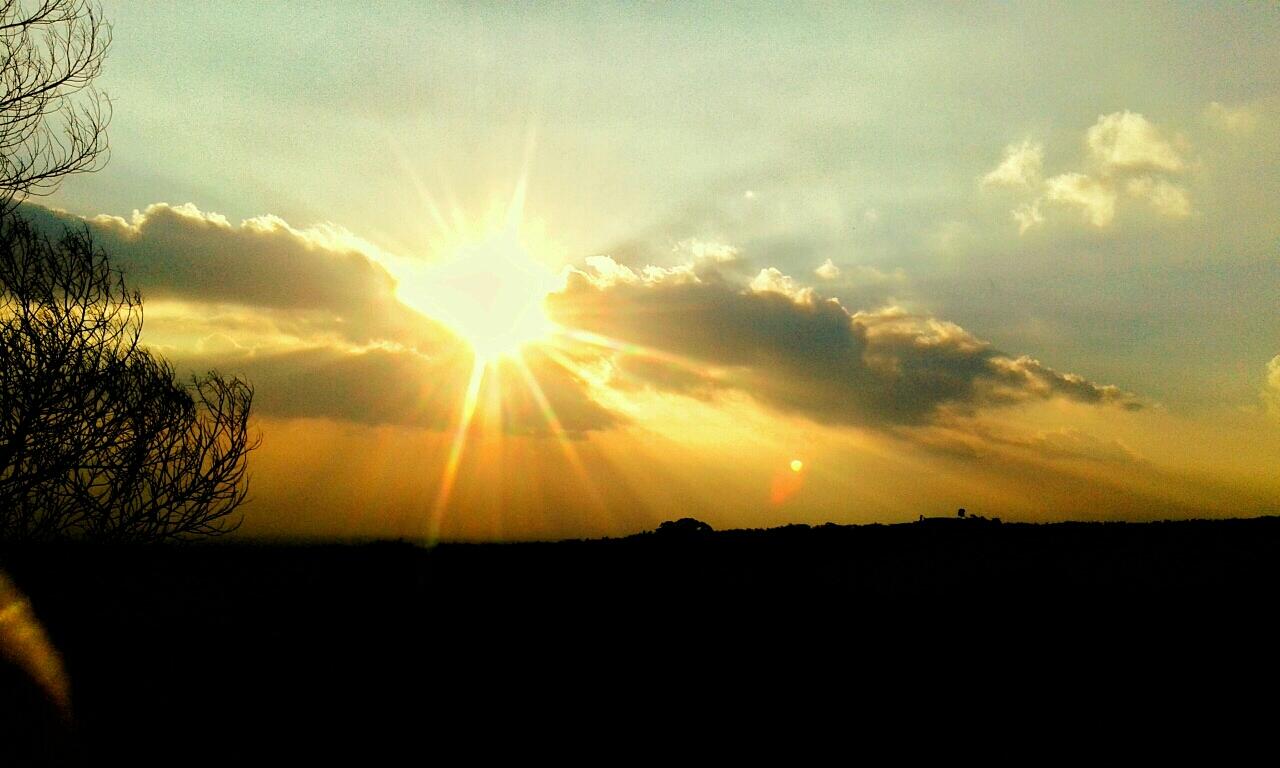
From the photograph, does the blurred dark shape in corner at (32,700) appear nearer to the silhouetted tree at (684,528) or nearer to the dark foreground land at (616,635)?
the dark foreground land at (616,635)

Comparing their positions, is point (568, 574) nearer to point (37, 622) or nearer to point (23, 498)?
point (37, 622)

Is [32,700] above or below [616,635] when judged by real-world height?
below

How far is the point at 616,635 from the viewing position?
30.1 feet

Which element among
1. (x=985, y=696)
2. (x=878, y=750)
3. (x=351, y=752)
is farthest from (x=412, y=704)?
(x=985, y=696)

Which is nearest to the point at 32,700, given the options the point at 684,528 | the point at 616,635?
the point at 616,635

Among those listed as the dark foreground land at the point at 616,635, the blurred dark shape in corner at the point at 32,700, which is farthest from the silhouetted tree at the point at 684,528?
the blurred dark shape in corner at the point at 32,700

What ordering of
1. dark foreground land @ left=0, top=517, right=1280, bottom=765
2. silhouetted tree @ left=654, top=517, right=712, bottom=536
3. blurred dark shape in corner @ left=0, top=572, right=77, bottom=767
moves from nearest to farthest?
blurred dark shape in corner @ left=0, top=572, right=77, bottom=767
dark foreground land @ left=0, top=517, right=1280, bottom=765
silhouetted tree @ left=654, top=517, right=712, bottom=536

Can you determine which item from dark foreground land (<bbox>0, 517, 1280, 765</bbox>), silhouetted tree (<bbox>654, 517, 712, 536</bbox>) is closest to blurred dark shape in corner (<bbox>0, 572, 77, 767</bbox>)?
dark foreground land (<bbox>0, 517, 1280, 765</bbox>)

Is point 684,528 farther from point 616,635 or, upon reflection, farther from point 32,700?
point 32,700

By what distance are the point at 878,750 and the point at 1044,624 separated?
3340mm

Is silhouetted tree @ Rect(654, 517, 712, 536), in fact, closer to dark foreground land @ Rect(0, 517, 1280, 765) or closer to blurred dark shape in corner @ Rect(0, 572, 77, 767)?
dark foreground land @ Rect(0, 517, 1280, 765)

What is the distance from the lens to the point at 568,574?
12.2 m

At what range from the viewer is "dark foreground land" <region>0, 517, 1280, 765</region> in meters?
7.44

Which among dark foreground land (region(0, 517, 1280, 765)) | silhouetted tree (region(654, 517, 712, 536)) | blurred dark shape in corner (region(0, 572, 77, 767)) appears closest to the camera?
blurred dark shape in corner (region(0, 572, 77, 767))
